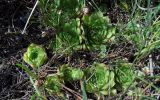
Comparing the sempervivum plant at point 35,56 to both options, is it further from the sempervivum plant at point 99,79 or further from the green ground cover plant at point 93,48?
the sempervivum plant at point 99,79

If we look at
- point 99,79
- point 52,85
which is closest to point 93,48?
point 99,79

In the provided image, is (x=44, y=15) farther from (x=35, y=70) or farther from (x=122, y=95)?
(x=122, y=95)

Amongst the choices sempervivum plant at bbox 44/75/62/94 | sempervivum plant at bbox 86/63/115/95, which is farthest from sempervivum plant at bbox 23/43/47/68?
sempervivum plant at bbox 86/63/115/95

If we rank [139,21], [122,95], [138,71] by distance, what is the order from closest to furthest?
1. [122,95]
2. [138,71]
3. [139,21]

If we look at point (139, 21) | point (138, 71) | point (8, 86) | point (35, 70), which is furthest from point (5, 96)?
point (139, 21)

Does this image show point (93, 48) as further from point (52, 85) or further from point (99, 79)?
point (52, 85)

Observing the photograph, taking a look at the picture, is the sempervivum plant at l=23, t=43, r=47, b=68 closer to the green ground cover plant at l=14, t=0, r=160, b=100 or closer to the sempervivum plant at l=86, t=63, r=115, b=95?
the green ground cover plant at l=14, t=0, r=160, b=100
